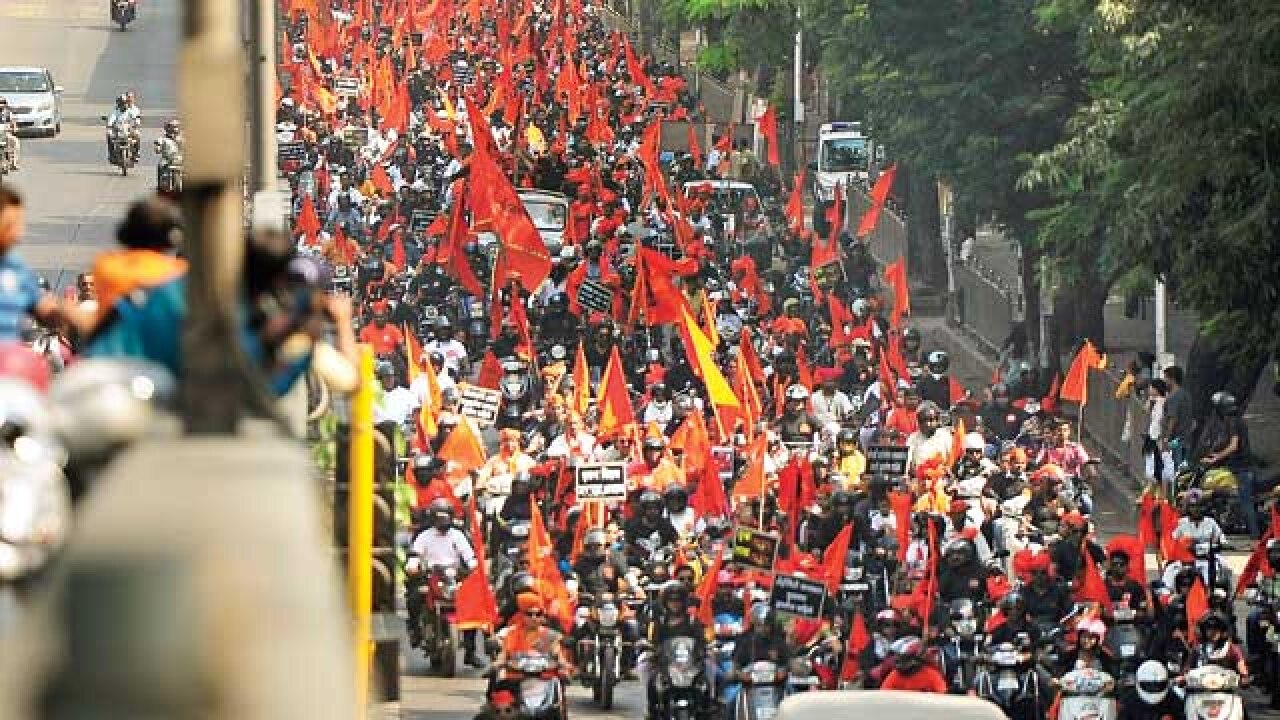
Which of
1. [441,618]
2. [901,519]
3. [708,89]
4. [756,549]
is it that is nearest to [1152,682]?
[756,549]

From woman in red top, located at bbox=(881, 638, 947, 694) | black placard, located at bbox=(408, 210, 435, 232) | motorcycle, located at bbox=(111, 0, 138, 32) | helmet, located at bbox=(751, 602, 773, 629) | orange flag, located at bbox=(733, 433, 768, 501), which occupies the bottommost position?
helmet, located at bbox=(751, 602, 773, 629)

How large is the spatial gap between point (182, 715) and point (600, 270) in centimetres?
3502

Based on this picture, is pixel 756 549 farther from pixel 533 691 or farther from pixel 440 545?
pixel 440 545

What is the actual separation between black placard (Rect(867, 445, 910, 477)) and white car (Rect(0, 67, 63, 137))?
122 ft

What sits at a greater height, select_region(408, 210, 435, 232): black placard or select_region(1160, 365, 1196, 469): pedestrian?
select_region(408, 210, 435, 232): black placard

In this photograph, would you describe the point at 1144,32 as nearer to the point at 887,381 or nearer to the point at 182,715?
the point at 887,381

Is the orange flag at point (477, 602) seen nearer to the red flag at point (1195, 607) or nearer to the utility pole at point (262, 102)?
the red flag at point (1195, 607)

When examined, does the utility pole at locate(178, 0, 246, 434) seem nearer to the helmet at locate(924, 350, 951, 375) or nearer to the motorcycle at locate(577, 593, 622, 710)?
the motorcycle at locate(577, 593, 622, 710)

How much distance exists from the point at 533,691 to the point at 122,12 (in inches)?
2244

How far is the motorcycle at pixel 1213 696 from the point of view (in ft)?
69.2

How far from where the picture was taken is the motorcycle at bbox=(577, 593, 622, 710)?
24.8m

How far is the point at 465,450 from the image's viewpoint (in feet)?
89.9

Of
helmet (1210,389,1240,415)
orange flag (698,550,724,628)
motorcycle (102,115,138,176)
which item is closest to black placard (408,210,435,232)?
motorcycle (102,115,138,176)

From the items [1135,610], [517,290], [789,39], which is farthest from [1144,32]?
[789,39]
